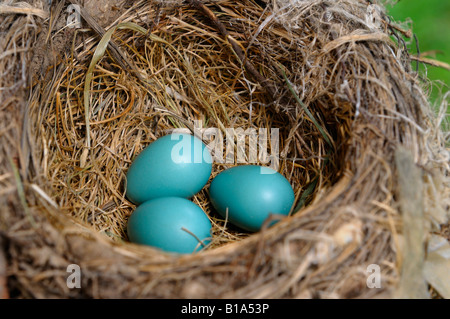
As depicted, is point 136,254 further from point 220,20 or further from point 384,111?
point 220,20

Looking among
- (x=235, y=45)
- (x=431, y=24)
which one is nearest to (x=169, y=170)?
(x=235, y=45)

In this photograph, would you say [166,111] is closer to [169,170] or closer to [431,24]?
[169,170]

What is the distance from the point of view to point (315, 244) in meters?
0.85

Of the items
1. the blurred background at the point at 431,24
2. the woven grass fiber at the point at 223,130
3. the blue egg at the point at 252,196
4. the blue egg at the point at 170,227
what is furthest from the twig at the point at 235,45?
the blurred background at the point at 431,24

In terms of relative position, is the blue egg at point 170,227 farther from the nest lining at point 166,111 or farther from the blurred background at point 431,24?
the blurred background at point 431,24

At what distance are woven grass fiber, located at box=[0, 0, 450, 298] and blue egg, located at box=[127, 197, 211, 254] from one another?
0.34 feet

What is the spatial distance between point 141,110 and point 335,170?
68 centimetres

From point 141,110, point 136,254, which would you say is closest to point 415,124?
point 136,254

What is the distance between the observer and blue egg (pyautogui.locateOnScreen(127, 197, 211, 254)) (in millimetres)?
1076

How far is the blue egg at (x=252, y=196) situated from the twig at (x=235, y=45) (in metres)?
0.31

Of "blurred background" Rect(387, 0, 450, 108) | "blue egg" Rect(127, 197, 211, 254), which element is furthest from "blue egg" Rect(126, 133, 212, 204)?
"blurred background" Rect(387, 0, 450, 108)

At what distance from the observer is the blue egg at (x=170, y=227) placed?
1.08 m

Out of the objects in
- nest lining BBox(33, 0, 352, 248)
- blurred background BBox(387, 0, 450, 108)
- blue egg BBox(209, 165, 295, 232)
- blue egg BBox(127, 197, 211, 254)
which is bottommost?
blue egg BBox(127, 197, 211, 254)

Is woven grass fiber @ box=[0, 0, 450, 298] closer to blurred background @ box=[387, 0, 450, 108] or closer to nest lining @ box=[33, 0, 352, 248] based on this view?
nest lining @ box=[33, 0, 352, 248]
